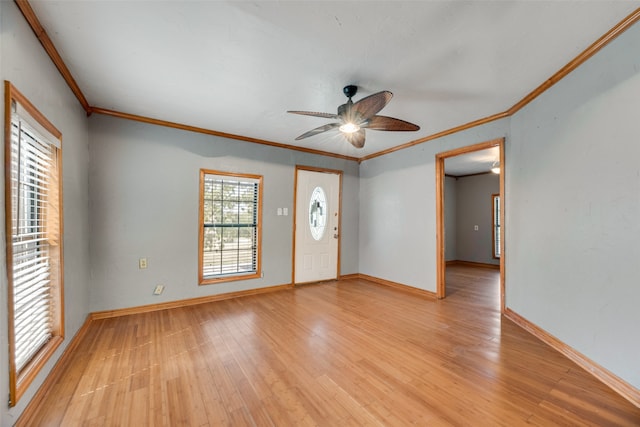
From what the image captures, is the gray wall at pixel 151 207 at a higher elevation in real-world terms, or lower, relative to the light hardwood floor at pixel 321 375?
higher

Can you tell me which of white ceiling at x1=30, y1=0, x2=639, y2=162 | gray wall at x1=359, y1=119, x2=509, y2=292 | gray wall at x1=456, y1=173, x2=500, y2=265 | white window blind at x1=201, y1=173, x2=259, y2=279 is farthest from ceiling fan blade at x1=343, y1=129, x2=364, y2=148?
gray wall at x1=456, y1=173, x2=500, y2=265

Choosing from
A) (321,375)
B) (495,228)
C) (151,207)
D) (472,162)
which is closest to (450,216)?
(495,228)

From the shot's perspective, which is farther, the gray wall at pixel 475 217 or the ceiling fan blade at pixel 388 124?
the gray wall at pixel 475 217

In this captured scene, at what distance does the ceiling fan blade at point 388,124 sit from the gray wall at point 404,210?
158cm

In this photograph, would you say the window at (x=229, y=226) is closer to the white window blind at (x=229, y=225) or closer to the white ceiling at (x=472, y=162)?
the white window blind at (x=229, y=225)

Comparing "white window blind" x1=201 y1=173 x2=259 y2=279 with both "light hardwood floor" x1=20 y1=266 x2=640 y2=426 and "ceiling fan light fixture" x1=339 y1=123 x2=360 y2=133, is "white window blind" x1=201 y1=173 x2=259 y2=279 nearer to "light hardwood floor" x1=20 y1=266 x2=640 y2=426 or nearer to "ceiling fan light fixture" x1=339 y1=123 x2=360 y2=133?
"light hardwood floor" x1=20 y1=266 x2=640 y2=426

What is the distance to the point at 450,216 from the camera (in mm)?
7223

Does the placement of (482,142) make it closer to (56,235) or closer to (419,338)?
(419,338)

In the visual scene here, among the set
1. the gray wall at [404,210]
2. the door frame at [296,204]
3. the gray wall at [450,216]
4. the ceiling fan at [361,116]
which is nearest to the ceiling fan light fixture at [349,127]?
the ceiling fan at [361,116]

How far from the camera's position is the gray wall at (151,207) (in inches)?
122

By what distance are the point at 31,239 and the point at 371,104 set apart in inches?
103

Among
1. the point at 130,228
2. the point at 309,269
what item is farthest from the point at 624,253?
the point at 130,228

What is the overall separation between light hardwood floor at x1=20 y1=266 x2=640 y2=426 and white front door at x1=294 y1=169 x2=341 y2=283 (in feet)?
4.91

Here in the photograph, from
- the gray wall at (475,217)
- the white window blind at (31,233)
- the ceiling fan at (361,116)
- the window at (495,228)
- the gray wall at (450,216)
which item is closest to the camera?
the white window blind at (31,233)
